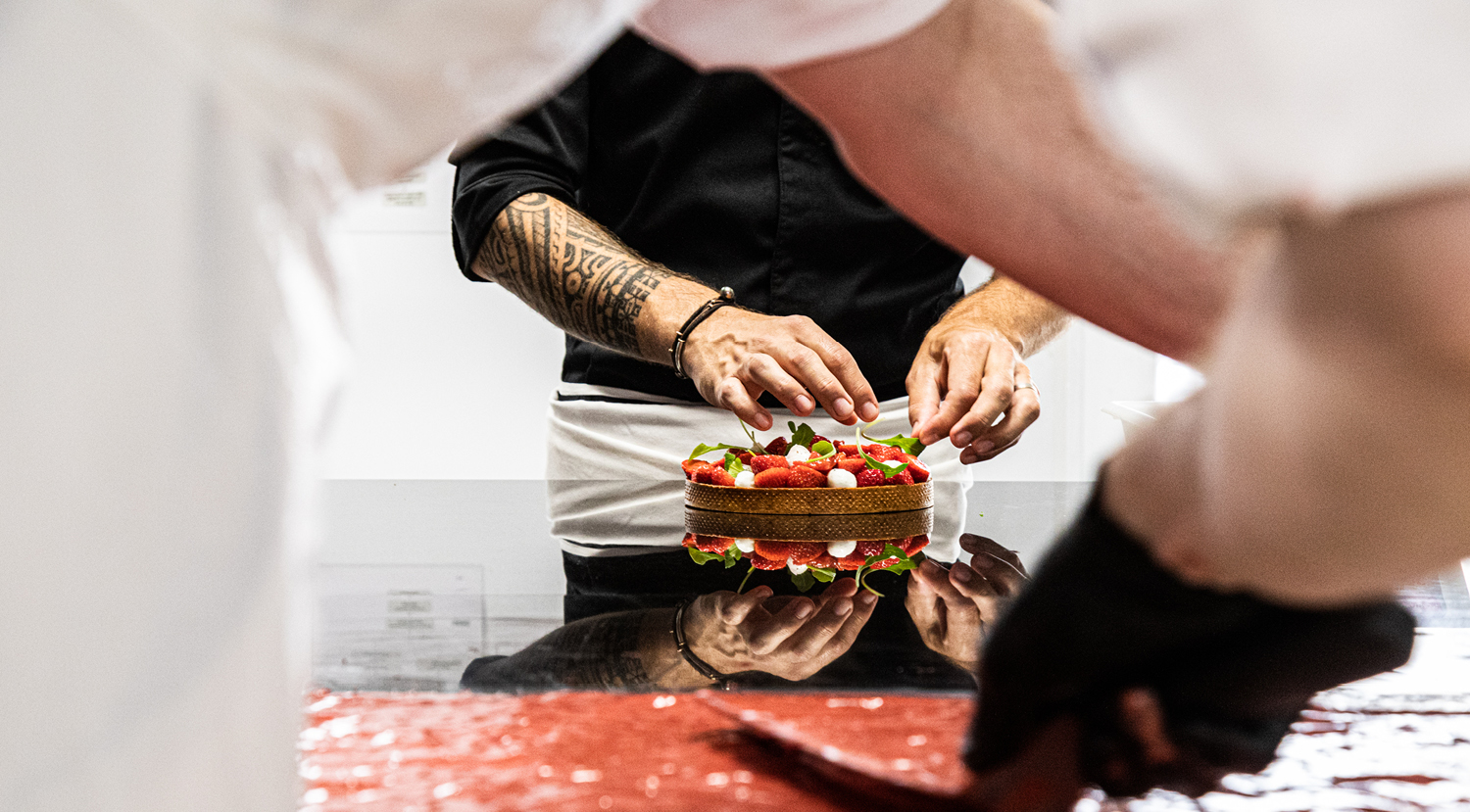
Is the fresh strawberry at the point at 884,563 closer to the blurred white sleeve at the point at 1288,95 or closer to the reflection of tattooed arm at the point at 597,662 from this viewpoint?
the reflection of tattooed arm at the point at 597,662

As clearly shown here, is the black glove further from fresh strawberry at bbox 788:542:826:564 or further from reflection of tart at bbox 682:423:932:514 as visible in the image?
reflection of tart at bbox 682:423:932:514

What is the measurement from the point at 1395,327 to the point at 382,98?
10.1 inches

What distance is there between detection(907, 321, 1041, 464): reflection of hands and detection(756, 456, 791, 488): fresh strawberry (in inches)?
11.9

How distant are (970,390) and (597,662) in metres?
0.92

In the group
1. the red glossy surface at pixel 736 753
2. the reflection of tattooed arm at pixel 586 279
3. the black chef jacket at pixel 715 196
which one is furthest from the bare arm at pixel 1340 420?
the black chef jacket at pixel 715 196

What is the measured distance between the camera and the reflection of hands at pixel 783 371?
4.39 ft

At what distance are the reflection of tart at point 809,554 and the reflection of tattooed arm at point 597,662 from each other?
174 mm

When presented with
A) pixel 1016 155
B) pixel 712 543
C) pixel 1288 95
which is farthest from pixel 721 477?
pixel 1288 95

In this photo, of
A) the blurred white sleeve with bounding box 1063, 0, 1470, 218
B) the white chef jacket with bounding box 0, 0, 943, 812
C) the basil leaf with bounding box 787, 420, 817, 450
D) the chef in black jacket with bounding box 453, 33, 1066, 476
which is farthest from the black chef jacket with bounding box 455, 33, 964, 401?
the blurred white sleeve with bounding box 1063, 0, 1470, 218

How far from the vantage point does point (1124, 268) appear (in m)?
0.56

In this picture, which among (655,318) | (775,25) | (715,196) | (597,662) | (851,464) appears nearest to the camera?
(775,25)

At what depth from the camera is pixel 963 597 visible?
0.76 m

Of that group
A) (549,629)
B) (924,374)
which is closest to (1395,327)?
(549,629)

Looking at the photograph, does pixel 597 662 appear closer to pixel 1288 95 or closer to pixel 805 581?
pixel 805 581
